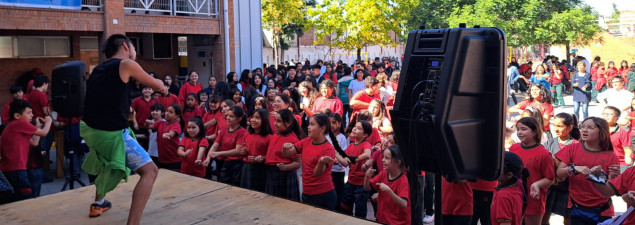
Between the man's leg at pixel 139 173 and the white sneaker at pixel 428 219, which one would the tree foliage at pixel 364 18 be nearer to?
the white sneaker at pixel 428 219

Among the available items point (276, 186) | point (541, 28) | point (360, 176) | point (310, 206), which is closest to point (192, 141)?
point (276, 186)

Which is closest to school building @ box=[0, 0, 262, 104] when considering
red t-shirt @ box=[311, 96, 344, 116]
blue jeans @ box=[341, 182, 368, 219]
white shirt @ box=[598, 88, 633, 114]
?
→ red t-shirt @ box=[311, 96, 344, 116]

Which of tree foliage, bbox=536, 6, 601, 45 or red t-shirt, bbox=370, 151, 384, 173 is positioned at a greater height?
tree foliage, bbox=536, 6, 601, 45

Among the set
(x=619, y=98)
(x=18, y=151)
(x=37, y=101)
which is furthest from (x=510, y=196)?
(x=37, y=101)

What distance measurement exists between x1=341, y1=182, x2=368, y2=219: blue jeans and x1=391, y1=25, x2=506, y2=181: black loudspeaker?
7.89 ft

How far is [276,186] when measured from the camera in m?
6.21

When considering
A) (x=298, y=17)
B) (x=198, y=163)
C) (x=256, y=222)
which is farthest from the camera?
Result: (x=298, y=17)

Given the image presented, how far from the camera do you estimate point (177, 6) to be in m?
17.7

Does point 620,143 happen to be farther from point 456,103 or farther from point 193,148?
point 193,148

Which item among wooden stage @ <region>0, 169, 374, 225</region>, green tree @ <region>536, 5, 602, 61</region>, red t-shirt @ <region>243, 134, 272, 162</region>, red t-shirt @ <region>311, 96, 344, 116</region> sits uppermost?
green tree @ <region>536, 5, 602, 61</region>

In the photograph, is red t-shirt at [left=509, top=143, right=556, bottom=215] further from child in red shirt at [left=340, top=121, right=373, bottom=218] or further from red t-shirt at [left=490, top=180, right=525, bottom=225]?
child in red shirt at [left=340, top=121, right=373, bottom=218]

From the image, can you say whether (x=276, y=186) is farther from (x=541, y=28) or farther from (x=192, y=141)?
(x=541, y=28)

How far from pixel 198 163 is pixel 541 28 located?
74.6 ft

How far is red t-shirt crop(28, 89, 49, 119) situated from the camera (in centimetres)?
959
